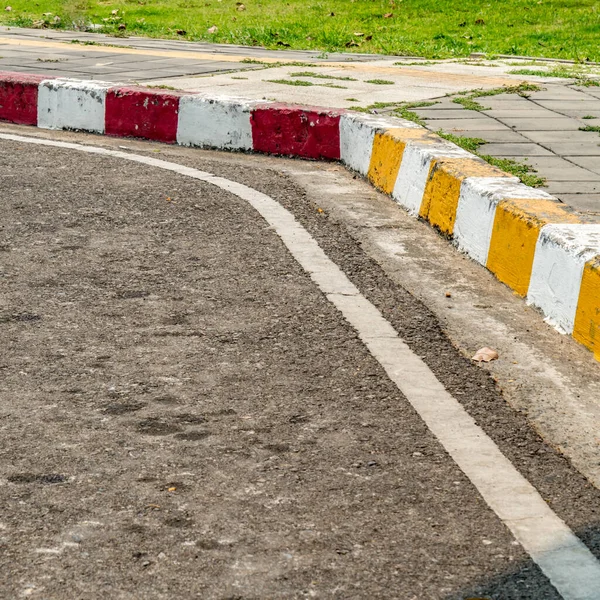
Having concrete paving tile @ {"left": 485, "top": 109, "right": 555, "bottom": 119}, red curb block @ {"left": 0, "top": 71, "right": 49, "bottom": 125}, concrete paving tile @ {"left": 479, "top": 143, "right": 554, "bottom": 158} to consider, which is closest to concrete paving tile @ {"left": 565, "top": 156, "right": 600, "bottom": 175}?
concrete paving tile @ {"left": 479, "top": 143, "right": 554, "bottom": 158}

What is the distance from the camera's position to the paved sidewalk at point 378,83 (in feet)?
19.7

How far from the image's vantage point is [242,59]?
33.2 ft

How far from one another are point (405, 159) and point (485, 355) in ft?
7.29

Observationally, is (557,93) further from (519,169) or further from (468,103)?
(519,169)

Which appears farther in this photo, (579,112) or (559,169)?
(579,112)

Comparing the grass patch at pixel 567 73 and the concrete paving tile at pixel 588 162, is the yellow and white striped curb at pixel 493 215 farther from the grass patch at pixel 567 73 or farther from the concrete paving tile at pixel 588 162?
the grass patch at pixel 567 73

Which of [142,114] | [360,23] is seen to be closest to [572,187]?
[142,114]

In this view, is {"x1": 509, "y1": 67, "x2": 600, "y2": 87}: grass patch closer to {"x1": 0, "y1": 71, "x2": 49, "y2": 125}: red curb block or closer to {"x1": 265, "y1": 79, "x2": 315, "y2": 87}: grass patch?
{"x1": 265, "y1": 79, "x2": 315, "y2": 87}: grass patch

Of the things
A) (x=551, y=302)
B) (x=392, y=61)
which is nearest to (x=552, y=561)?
(x=551, y=302)

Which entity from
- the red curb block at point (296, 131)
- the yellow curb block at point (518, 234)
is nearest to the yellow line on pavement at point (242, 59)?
the red curb block at point (296, 131)

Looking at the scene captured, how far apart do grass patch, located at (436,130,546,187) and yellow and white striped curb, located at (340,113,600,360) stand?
176 millimetres

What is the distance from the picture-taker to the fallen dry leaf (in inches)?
137

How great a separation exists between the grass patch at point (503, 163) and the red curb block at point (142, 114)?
68.6 inches

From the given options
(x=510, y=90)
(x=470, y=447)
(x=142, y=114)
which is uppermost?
(x=510, y=90)
